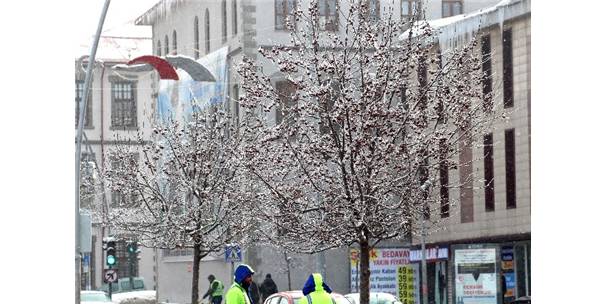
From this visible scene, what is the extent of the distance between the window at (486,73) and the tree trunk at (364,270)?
9.27 ft

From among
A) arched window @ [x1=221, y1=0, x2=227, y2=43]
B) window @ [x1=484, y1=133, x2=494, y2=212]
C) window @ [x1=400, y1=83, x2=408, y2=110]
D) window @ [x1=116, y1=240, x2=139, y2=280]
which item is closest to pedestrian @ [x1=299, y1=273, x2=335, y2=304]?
window @ [x1=400, y1=83, x2=408, y2=110]

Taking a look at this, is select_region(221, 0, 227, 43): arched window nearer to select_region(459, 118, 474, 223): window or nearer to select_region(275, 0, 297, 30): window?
select_region(275, 0, 297, 30): window

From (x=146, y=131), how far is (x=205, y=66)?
4.42 ft

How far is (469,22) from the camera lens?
71.1ft

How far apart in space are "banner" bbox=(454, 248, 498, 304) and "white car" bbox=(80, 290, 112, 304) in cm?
564

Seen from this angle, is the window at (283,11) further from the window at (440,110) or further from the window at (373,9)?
the window at (440,110)

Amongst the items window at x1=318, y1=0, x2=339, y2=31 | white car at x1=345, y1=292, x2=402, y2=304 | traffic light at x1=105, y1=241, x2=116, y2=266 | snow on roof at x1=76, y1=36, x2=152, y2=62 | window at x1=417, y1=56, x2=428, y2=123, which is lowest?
white car at x1=345, y1=292, x2=402, y2=304

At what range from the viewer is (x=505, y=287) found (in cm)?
2439

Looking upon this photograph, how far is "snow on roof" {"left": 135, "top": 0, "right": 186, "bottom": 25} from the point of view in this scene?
849 inches

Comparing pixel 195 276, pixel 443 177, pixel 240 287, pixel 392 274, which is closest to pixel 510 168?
pixel 392 274

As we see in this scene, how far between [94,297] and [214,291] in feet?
7.41

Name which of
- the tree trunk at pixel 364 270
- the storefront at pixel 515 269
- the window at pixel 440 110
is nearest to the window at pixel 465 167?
the window at pixel 440 110
